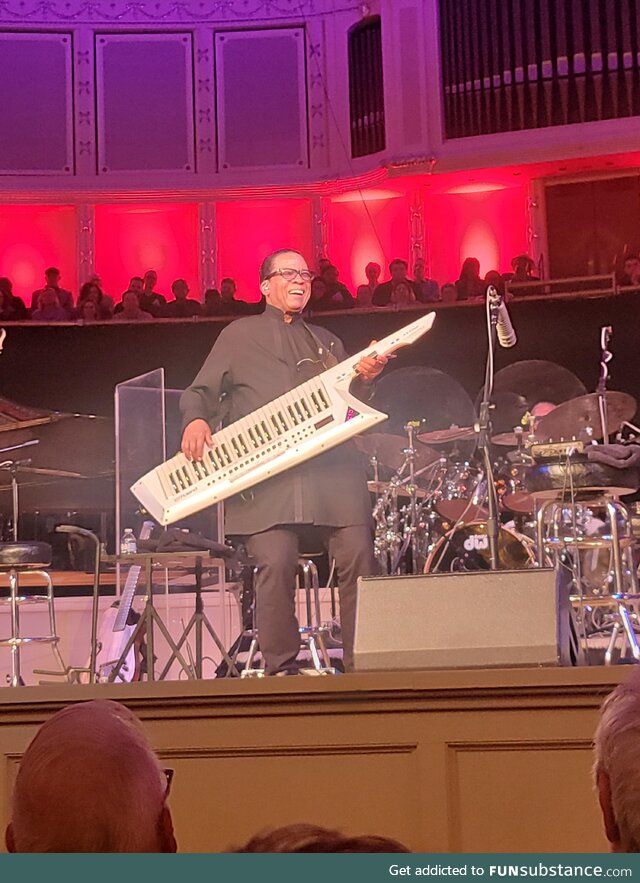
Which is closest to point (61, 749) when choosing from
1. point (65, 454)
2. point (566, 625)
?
point (566, 625)

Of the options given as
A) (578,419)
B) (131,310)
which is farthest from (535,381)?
(131,310)

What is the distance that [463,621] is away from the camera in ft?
8.64

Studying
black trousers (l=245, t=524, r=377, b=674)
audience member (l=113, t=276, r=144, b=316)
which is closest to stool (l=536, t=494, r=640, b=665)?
black trousers (l=245, t=524, r=377, b=674)

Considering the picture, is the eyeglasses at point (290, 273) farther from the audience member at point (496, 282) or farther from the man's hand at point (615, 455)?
the audience member at point (496, 282)

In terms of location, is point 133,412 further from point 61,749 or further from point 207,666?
point 61,749

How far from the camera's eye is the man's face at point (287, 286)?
3760mm

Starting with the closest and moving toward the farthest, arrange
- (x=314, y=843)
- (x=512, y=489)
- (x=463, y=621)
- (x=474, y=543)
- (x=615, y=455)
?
(x=314, y=843), (x=463, y=621), (x=615, y=455), (x=512, y=489), (x=474, y=543)

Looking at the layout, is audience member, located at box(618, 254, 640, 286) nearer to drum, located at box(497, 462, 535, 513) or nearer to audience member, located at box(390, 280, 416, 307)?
audience member, located at box(390, 280, 416, 307)

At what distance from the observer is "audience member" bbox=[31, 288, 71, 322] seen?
907 cm

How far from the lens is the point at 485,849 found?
233cm

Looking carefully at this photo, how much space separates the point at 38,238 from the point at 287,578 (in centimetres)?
792

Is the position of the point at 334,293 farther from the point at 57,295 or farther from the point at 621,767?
the point at 621,767

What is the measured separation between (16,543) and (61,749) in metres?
3.67

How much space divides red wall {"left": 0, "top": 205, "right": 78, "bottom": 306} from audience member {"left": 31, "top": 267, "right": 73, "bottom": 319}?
0.83 metres
